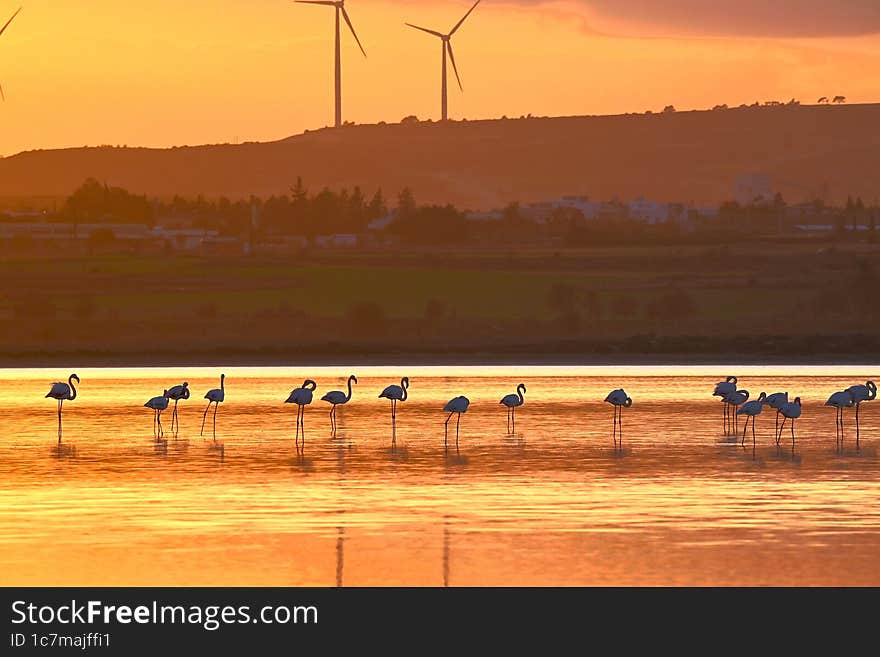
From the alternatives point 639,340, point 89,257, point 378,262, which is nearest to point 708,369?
point 639,340

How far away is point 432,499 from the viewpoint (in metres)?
28.5

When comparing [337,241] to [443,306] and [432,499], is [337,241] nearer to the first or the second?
[443,306]

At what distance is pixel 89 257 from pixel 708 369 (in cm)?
7843

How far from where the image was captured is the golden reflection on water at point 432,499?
22188 mm

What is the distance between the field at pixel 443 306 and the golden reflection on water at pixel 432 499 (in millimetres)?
27201

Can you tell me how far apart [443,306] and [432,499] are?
239 ft

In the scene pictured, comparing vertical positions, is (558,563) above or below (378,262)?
below

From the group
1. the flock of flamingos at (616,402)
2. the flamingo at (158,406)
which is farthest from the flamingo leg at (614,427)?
the flamingo at (158,406)

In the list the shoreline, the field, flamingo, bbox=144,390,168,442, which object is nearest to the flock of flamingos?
flamingo, bbox=144,390,168,442

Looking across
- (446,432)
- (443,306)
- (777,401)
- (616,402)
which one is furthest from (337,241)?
(777,401)

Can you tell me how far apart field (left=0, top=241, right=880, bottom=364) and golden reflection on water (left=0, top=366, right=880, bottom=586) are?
27.2 meters
